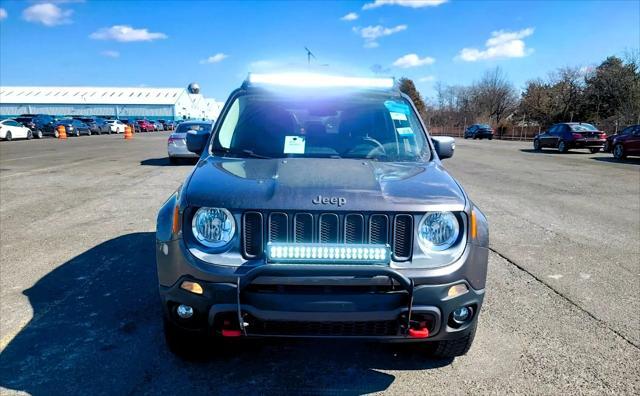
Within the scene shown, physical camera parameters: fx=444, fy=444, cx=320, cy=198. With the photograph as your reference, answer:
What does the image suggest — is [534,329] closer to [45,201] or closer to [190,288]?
[190,288]

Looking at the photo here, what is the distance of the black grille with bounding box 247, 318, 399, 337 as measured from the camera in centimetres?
231

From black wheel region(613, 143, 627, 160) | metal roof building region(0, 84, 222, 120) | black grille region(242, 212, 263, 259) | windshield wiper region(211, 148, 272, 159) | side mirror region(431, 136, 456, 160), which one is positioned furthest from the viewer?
metal roof building region(0, 84, 222, 120)

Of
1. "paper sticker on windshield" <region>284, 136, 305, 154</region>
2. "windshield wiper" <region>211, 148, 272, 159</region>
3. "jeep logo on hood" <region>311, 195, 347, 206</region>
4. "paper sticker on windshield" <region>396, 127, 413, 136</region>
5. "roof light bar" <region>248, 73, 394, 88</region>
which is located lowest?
"jeep logo on hood" <region>311, 195, 347, 206</region>

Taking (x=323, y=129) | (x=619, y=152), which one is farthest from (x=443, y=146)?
(x=619, y=152)

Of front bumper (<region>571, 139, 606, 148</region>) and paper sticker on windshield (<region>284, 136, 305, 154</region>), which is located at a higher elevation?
paper sticker on windshield (<region>284, 136, 305, 154</region>)

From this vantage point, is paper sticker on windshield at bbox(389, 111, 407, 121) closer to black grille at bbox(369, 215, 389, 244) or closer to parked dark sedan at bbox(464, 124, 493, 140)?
black grille at bbox(369, 215, 389, 244)

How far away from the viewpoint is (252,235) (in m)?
2.37

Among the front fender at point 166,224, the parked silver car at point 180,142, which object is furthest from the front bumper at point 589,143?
the front fender at point 166,224

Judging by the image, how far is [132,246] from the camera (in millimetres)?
5504

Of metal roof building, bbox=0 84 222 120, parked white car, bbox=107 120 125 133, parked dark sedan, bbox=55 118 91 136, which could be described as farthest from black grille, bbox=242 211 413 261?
metal roof building, bbox=0 84 222 120

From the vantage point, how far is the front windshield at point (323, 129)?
3.41m

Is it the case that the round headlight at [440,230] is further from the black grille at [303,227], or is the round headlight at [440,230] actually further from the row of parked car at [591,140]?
the row of parked car at [591,140]

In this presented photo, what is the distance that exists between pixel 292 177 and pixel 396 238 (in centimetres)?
70

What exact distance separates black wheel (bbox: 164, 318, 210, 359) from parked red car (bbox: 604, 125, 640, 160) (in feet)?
68.4
